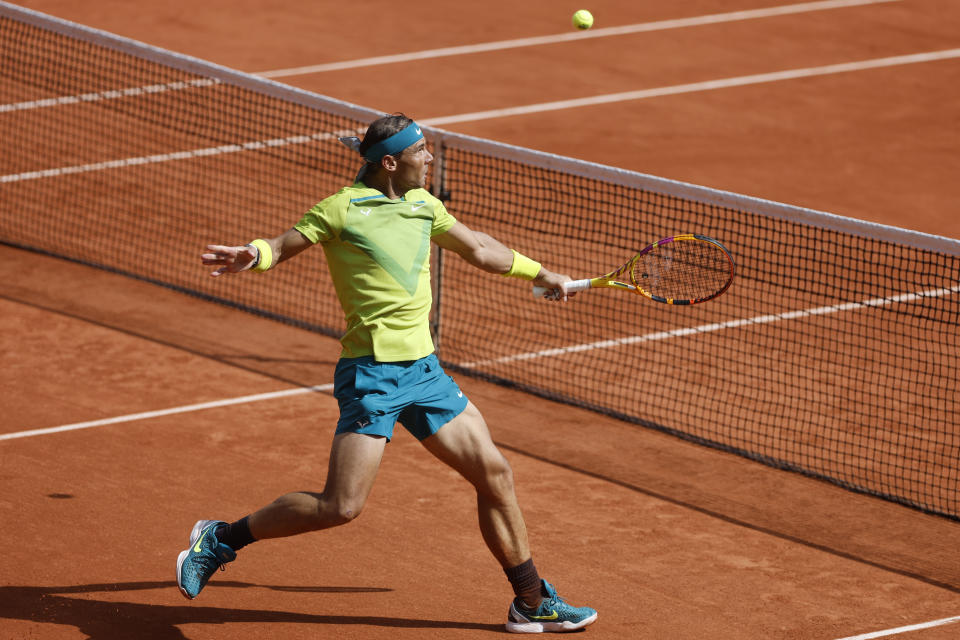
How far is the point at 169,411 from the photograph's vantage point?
10.3m

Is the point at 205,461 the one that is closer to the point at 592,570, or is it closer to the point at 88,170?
the point at 592,570

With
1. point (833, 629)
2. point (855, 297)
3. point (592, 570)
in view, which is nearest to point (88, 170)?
point (855, 297)

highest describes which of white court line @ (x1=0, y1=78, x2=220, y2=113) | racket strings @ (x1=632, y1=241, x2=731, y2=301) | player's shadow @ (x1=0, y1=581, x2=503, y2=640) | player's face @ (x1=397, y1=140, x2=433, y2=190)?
player's face @ (x1=397, y1=140, x2=433, y2=190)

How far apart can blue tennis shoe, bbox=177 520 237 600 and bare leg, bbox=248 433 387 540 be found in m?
0.40

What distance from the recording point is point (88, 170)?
50.5 feet

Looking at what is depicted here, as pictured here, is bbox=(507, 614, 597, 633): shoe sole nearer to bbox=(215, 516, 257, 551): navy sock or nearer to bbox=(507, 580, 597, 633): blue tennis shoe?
bbox=(507, 580, 597, 633): blue tennis shoe

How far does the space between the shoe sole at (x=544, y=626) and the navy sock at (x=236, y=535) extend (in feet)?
4.35

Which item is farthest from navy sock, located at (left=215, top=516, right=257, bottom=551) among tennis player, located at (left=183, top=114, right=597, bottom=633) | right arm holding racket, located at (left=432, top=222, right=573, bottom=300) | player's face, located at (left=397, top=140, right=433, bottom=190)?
player's face, located at (left=397, top=140, right=433, bottom=190)

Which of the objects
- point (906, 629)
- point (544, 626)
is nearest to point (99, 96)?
point (544, 626)

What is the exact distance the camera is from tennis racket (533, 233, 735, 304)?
26.5 ft

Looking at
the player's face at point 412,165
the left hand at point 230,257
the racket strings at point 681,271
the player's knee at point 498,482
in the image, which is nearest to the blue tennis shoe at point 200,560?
the player's knee at point 498,482

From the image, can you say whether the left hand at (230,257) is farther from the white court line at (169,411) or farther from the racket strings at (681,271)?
the white court line at (169,411)

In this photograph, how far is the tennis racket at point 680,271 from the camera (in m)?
8.07

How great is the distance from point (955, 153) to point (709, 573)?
10.2m
